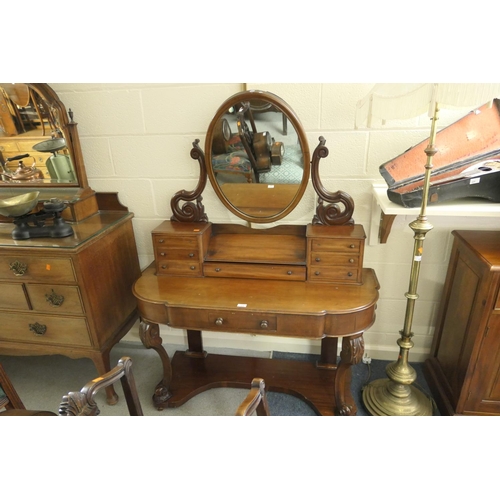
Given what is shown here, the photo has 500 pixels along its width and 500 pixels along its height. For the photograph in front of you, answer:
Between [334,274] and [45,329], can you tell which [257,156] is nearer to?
[334,274]

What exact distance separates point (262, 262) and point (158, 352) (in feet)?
A: 2.24

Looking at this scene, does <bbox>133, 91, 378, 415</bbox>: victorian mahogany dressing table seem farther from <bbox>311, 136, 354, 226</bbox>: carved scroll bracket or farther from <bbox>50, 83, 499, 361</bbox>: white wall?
<bbox>50, 83, 499, 361</bbox>: white wall

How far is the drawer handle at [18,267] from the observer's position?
1.49m

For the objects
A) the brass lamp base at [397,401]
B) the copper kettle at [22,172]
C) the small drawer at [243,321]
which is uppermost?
the copper kettle at [22,172]

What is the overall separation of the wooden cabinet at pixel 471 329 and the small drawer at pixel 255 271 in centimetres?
73

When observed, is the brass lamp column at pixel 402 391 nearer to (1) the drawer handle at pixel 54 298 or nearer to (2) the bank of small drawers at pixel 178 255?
(2) the bank of small drawers at pixel 178 255

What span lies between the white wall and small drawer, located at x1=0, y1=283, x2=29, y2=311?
635mm

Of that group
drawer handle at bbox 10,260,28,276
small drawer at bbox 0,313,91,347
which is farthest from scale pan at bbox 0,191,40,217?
small drawer at bbox 0,313,91,347

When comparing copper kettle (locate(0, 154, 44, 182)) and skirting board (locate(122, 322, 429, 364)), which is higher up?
copper kettle (locate(0, 154, 44, 182))

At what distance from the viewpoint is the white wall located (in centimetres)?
153

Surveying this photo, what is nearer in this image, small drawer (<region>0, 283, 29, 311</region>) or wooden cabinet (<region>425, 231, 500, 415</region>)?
wooden cabinet (<region>425, 231, 500, 415</region>)

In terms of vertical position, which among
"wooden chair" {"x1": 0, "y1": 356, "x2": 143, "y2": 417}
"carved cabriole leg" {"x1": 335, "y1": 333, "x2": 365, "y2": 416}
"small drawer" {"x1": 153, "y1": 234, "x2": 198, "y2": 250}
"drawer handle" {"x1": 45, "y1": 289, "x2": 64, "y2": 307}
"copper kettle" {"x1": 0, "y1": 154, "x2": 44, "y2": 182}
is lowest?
"carved cabriole leg" {"x1": 335, "y1": 333, "x2": 365, "y2": 416}

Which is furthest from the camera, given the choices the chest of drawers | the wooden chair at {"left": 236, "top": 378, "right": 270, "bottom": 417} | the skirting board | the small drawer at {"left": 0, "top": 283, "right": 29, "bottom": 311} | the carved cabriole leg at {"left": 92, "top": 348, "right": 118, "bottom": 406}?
the skirting board

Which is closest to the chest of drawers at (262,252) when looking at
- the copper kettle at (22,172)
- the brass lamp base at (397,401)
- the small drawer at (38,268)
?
the small drawer at (38,268)
